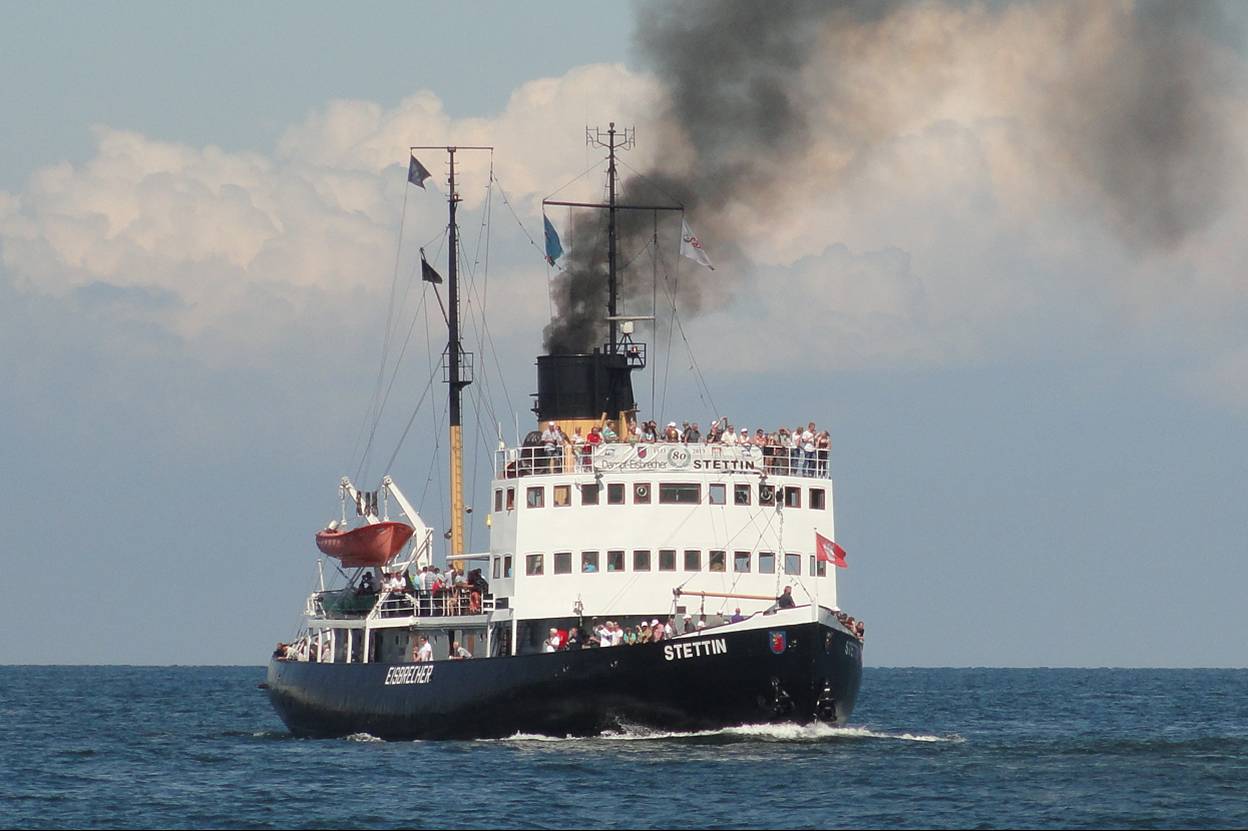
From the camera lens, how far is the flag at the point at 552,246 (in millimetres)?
63625

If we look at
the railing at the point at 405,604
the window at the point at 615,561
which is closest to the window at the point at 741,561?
the window at the point at 615,561

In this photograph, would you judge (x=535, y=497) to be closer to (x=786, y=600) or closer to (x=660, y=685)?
(x=660, y=685)

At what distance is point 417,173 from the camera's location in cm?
6850

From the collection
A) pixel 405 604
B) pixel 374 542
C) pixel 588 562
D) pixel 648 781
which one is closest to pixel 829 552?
pixel 588 562

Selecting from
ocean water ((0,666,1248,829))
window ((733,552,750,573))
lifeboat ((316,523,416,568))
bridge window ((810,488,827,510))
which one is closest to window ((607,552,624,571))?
window ((733,552,750,573))

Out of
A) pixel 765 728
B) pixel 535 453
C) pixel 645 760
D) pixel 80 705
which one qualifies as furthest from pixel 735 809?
pixel 80 705

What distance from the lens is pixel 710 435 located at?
186 ft

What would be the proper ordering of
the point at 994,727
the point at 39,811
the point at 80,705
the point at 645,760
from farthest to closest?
the point at 80,705, the point at 994,727, the point at 645,760, the point at 39,811

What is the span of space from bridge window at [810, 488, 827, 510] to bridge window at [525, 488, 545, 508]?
24.1 ft

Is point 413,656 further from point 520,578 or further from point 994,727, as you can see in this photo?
point 994,727

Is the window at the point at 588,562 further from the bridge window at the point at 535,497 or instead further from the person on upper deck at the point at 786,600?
the person on upper deck at the point at 786,600

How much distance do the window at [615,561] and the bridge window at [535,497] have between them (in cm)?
252

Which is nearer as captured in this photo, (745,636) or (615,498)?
(745,636)

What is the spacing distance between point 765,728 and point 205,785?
14.0m
